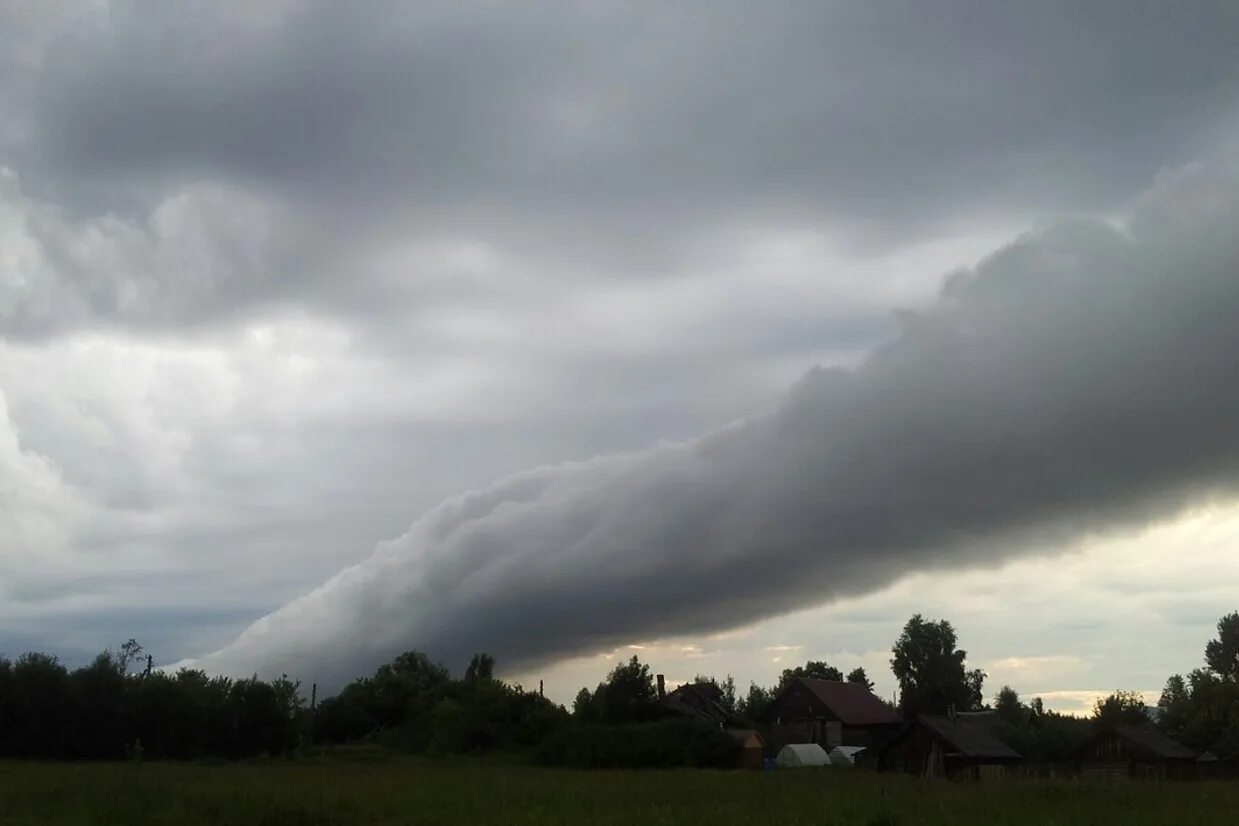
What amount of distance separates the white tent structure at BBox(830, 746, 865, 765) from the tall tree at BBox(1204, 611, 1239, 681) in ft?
267

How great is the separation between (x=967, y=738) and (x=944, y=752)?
8.88ft

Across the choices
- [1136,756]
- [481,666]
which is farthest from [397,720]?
[1136,756]

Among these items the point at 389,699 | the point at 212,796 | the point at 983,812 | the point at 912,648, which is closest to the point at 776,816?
the point at 983,812

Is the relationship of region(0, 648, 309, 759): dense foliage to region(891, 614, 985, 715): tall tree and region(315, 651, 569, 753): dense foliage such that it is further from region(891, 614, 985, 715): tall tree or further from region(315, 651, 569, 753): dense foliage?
region(891, 614, 985, 715): tall tree

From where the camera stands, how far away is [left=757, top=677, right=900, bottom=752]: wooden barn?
76.8 metres

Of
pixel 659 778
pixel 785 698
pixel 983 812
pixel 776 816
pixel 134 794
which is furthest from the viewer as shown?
pixel 785 698

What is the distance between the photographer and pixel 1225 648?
133125 mm

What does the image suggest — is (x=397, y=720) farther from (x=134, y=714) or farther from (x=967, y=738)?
(x=967, y=738)

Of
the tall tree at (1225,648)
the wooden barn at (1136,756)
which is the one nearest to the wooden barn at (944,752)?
the wooden barn at (1136,756)

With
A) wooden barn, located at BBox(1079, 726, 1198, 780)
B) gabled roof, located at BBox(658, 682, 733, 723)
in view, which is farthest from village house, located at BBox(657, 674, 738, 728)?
wooden barn, located at BBox(1079, 726, 1198, 780)

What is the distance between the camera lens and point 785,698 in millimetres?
80125

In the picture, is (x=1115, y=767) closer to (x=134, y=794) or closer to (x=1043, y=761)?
(x=1043, y=761)

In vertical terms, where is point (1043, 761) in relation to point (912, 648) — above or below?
below

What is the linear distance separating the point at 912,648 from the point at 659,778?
267 ft
